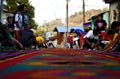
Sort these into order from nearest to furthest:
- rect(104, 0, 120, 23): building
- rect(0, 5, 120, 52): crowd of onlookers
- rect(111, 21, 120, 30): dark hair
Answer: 1. rect(0, 5, 120, 52): crowd of onlookers
2. rect(111, 21, 120, 30): dark hair
3. rect(104, 0, 120, 23): building

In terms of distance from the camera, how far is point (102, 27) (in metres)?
12.4

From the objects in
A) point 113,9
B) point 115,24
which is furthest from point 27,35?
point 113,9

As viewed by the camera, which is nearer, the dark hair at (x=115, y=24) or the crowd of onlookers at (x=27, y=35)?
the crowd of onlookers at (x=27, y=35)

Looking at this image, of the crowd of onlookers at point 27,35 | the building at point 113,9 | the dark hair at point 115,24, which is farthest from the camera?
the building at point 113,9

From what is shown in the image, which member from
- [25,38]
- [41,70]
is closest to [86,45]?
[25,38]

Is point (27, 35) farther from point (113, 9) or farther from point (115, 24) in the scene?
point (113, 9)

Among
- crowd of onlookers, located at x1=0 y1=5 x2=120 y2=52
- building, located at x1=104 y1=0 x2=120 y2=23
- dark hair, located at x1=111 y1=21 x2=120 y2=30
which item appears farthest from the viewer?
building, located at x1=104 y1=0 x2=120 y2=23

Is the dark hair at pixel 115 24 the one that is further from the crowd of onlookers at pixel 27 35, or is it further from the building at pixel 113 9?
the building at pixel 113 9

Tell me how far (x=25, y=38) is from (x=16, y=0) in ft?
98.6

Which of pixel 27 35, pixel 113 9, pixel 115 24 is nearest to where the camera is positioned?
pixel 115 24

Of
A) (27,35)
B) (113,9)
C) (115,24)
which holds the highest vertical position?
(113,9)

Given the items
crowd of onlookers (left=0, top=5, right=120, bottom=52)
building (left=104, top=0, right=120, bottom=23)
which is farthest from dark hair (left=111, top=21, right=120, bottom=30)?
building (left=104, top=0, right=120, bottom=23)

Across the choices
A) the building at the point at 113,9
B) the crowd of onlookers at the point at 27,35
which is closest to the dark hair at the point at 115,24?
the crowd of onlookers at the point at 27,35

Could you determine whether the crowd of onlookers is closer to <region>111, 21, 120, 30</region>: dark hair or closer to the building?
<region>111, 21, 120, 30</region>: dark hair
